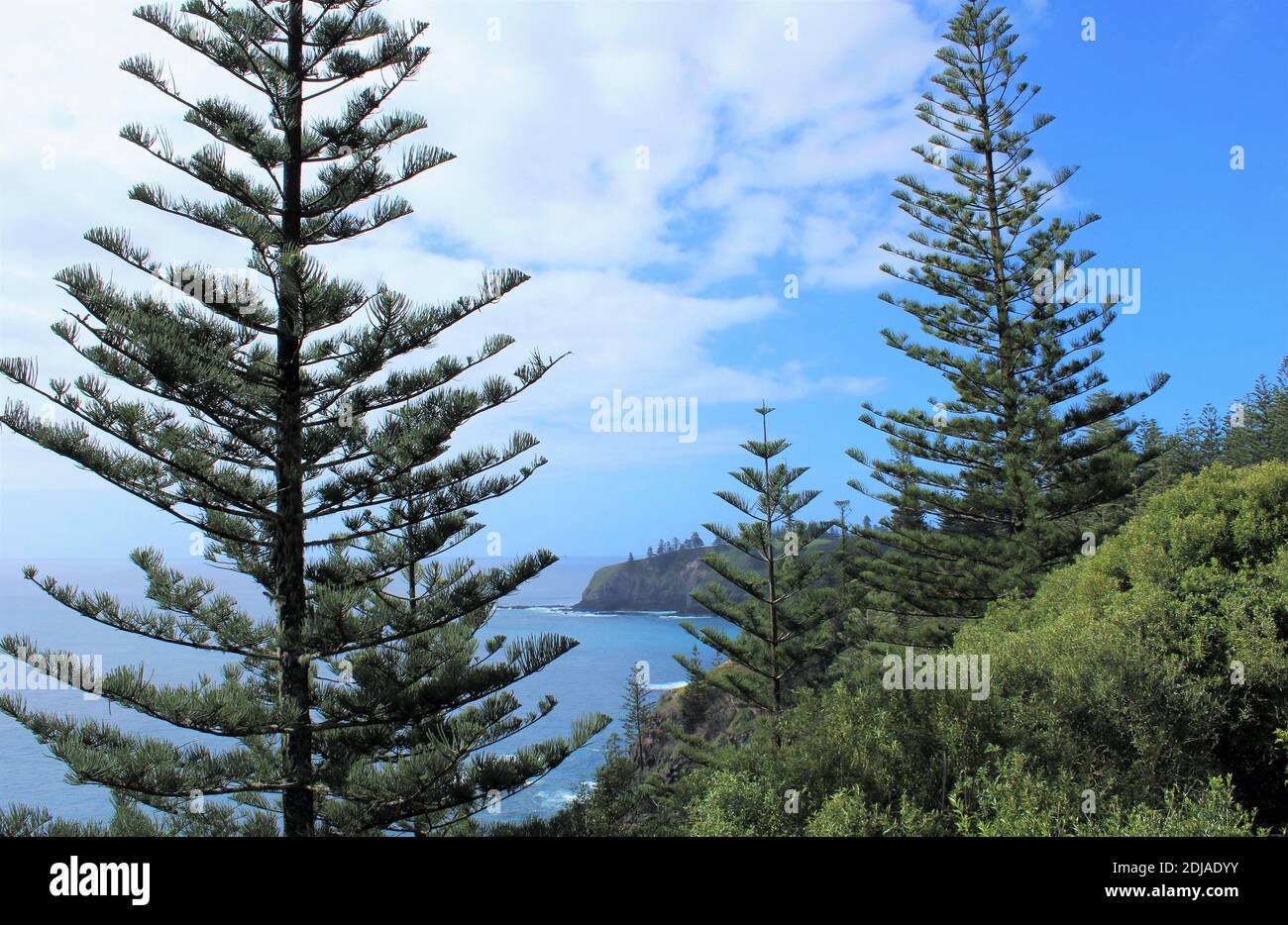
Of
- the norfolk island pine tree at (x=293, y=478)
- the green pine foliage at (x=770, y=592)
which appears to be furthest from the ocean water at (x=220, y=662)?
the green pine foliage at (x=770, y=592)

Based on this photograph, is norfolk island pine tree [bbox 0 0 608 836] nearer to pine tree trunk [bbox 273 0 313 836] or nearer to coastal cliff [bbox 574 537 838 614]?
pine tree trunk [bbox 273 0 313 836]

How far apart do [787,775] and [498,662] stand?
199cm

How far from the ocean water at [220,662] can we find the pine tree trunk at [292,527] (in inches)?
15.3

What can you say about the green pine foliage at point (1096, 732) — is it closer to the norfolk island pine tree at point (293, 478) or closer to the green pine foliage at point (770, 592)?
the norfolk island pine tree at point (293, 478)

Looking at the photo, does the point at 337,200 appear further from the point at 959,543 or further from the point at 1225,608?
the point at 959,543

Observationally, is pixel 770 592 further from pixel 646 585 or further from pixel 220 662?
pixel 646 585

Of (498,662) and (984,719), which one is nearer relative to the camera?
(984,719)

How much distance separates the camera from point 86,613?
14.9ft

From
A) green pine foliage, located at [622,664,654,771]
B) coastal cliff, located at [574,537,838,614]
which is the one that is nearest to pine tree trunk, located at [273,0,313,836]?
green pine foliage, located at [622,664,654,771]

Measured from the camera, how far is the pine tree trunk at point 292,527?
15.5 feet

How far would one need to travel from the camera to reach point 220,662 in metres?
7.44

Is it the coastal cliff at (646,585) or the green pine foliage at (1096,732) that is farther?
the coastal cliff at (646,585)

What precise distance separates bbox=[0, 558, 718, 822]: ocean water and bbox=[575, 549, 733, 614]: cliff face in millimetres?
1351
